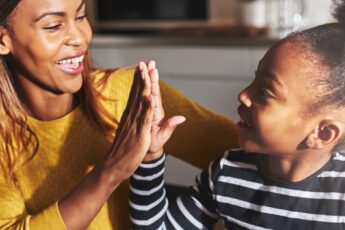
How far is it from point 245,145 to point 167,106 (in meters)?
0.11

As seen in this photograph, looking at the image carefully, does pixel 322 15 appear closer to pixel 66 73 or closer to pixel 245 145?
pixel 245 145

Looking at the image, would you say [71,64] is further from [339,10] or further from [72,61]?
[339,10]

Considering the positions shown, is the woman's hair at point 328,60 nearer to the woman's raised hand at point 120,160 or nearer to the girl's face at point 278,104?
the girl's face at point 278,104

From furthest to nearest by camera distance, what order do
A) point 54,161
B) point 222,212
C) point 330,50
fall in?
point 54,161
point 222,212
point 330,50

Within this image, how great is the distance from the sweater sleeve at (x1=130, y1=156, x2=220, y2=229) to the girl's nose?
0.29 feet

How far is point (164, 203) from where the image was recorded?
555 millimetres

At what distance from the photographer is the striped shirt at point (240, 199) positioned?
0.45 metres

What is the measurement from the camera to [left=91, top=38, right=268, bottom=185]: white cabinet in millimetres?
577

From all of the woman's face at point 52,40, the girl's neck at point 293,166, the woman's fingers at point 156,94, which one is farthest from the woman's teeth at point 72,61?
the girl's neck at point 293,166

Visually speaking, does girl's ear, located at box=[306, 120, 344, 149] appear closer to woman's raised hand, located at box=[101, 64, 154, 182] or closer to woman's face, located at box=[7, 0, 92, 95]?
woman's raised hand, located at box=[101, 64, 154, 182]

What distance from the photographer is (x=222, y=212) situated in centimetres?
52

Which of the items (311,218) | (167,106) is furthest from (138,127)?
(311,218)

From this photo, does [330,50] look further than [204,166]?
No

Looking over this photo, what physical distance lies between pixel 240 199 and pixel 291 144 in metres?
0.08
